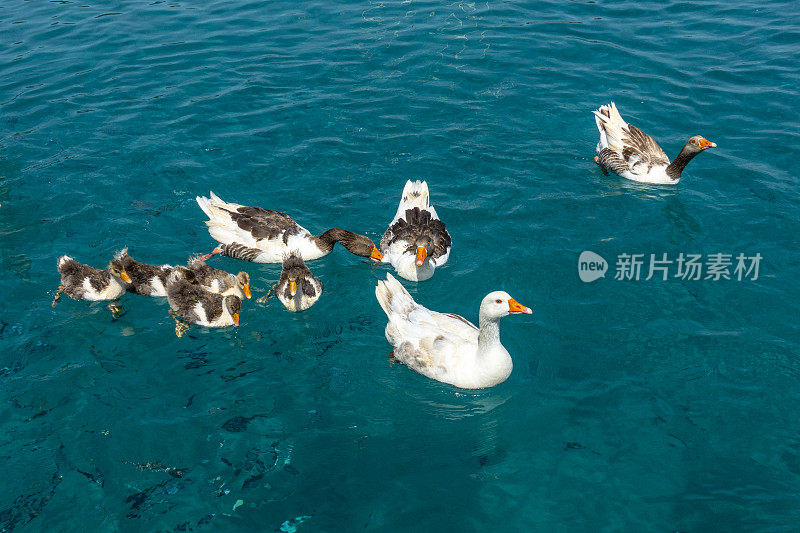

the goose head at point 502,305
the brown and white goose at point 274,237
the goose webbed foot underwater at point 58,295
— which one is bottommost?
the goose webbed foot underwater at point 58,295

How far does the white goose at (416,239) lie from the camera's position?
40.8 ft

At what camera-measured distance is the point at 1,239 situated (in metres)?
13.7

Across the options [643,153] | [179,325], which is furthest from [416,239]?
[643,153]

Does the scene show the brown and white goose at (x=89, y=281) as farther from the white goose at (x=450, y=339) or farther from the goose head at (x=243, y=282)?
the white goose at (x=450, y=339)

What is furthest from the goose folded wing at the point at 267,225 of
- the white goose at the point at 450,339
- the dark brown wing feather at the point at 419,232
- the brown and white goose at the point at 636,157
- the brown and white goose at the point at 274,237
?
the brown and white goose at the point at 636,157

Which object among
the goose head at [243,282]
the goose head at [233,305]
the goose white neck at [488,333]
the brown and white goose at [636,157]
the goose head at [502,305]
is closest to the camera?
the goose head at [502,305]

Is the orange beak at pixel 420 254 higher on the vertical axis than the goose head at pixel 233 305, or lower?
higher

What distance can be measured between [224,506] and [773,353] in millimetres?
8869

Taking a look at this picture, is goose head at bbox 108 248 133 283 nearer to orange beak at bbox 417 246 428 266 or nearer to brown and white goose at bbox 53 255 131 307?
brown and white goose at bbox 53 255 131 307

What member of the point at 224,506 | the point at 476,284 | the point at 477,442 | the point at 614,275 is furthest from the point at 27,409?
the point at 614,275

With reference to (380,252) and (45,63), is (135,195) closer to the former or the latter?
(380,252)

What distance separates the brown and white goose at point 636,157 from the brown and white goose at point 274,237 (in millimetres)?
6613

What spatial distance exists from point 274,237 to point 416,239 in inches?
116

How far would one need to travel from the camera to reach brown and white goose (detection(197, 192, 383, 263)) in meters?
13.0
